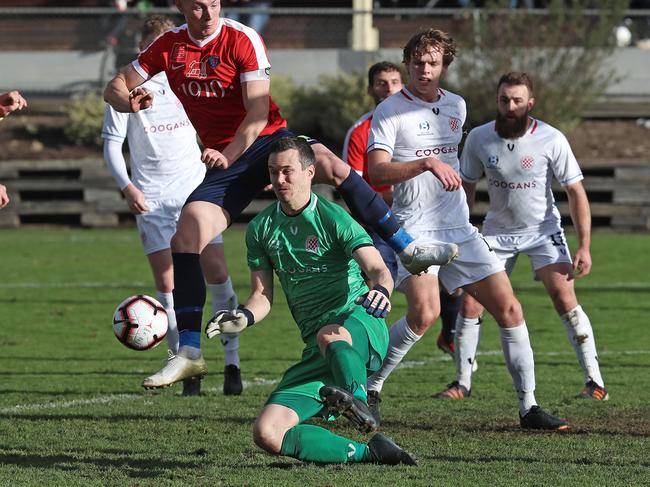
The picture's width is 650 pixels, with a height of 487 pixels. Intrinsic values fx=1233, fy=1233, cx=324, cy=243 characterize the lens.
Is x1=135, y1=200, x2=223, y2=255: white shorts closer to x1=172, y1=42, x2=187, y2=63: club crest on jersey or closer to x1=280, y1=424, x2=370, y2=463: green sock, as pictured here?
x1=172, y1=42, x2=187, y2=63: club crest on jersey

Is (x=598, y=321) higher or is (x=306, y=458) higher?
(x=306, y=458)

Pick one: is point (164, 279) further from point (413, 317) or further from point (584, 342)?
point (584, 342)

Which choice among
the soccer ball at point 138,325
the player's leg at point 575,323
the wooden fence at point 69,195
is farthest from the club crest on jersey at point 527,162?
the wooden fence at point 69,195

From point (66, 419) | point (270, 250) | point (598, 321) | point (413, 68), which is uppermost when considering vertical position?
point (413, 68)

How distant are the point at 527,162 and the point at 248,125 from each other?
8.60 ft

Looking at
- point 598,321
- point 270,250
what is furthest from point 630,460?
point 598,321

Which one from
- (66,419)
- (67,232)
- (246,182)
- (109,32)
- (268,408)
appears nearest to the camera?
(268,408)

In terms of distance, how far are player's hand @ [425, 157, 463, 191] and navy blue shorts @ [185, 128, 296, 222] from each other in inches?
27.6

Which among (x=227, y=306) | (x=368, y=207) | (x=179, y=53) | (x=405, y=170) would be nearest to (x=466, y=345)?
(x=227, y=306)

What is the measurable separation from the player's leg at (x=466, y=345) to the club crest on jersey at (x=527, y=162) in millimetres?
1058

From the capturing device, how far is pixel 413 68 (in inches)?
301

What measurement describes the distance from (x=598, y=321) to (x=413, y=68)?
586 centimetres

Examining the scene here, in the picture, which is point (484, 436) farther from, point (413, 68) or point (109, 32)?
point (109, 32)

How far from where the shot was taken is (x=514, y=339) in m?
7.72
